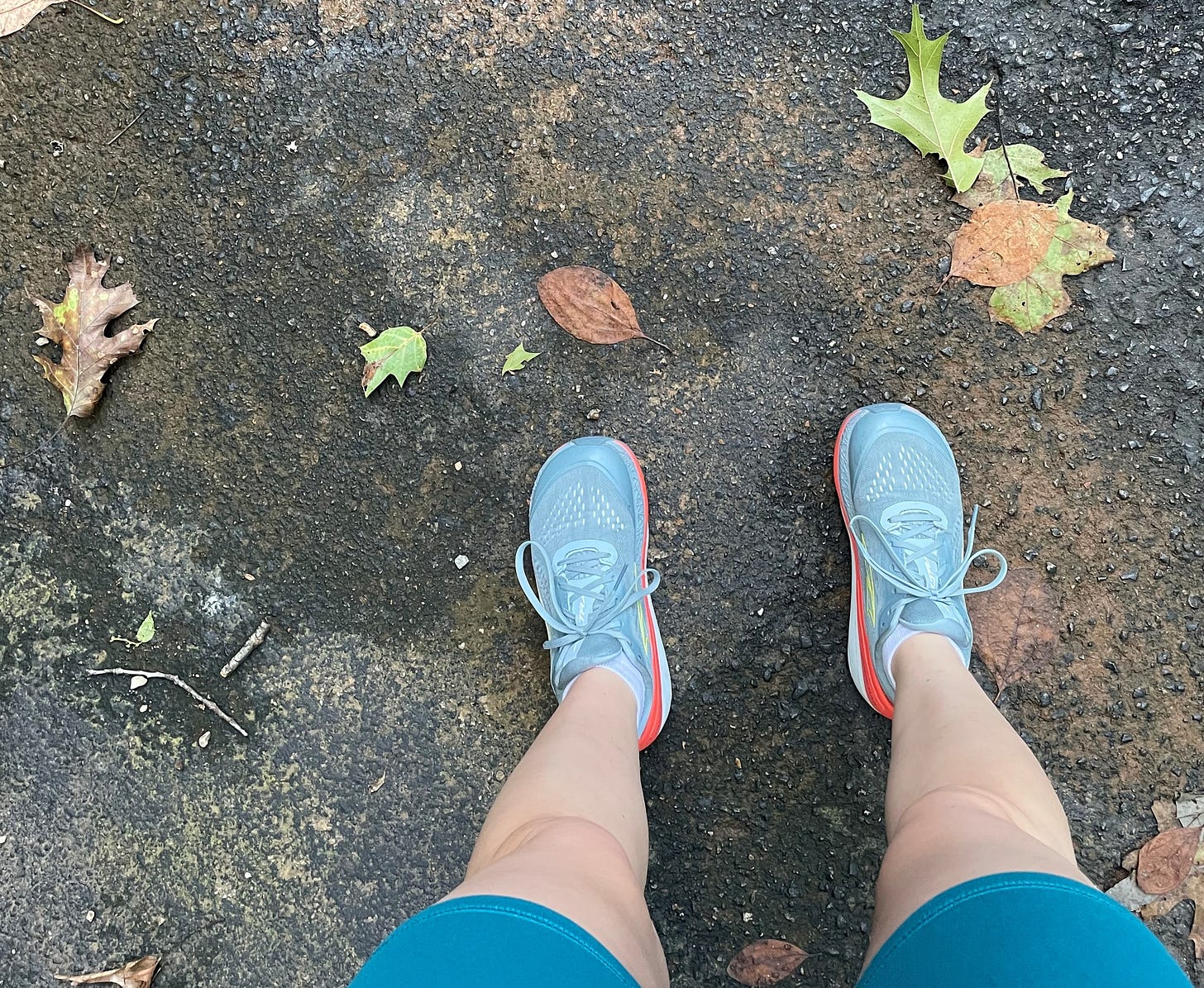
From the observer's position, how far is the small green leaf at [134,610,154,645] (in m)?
1.79

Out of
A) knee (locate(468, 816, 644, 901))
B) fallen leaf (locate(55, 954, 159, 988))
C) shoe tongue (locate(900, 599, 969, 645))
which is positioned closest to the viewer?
knee (locate(468, 816, 644, 901))

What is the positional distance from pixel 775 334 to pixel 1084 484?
752 mm

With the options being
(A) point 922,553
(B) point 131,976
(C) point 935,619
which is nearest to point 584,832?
(C) point 935,619

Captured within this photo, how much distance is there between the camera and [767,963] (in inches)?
66.8

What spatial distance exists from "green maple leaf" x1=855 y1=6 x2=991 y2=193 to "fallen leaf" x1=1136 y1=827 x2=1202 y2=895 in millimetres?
1468

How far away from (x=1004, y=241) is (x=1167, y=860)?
1.37 m

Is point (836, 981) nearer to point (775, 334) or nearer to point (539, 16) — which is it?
point (775, 334)

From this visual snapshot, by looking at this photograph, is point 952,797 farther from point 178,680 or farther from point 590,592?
point 178,680

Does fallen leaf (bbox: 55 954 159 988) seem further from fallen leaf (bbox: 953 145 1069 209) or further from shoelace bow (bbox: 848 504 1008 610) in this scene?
fallen leaf (bbox: 953 145 1069 209)

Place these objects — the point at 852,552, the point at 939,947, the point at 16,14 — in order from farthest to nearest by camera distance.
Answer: the point at 16,14
the point at 852,552
the point at 939,947

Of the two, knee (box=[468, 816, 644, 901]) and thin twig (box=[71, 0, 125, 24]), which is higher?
thin twig (box=[71, 0, 125, 24])

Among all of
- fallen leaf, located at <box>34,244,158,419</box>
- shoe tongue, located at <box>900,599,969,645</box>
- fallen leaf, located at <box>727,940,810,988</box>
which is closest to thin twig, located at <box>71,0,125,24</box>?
fallen leaf, located at <box>34,244,158,419</box>

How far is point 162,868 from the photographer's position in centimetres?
177

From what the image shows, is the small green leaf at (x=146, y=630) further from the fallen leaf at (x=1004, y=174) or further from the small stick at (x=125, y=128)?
the fallen leaf at (x=1004, y=174)
